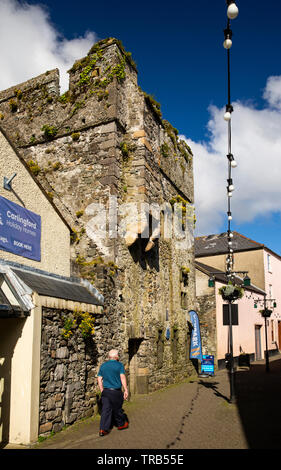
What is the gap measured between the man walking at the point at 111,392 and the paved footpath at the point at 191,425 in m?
0.23

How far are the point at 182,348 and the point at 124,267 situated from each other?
22.2 feet

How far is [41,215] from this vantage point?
9.80m

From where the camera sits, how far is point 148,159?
13.5 meters

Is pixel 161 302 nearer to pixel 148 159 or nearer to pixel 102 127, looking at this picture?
pixel 148 159

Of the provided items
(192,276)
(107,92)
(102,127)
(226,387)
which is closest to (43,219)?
(102,127)

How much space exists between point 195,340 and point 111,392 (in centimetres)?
1140

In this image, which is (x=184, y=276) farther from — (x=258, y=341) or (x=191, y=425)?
(x=258, y=341)

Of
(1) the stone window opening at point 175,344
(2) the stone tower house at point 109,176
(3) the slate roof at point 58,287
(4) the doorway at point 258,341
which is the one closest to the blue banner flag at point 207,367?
(1) the stone window opening at point 175,344

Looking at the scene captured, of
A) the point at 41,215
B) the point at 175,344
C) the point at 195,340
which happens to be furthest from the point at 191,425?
the point at 195,340

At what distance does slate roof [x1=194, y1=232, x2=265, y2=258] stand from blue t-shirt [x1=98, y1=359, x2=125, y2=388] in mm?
24602

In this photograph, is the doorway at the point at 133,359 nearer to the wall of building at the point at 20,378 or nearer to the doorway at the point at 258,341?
the wall of building at the point at 20,378

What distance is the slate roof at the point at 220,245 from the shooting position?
105 feet

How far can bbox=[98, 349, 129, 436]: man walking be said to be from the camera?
7234 millimetres

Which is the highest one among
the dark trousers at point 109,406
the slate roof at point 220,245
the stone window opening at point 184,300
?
the slate roof at point 220,245
